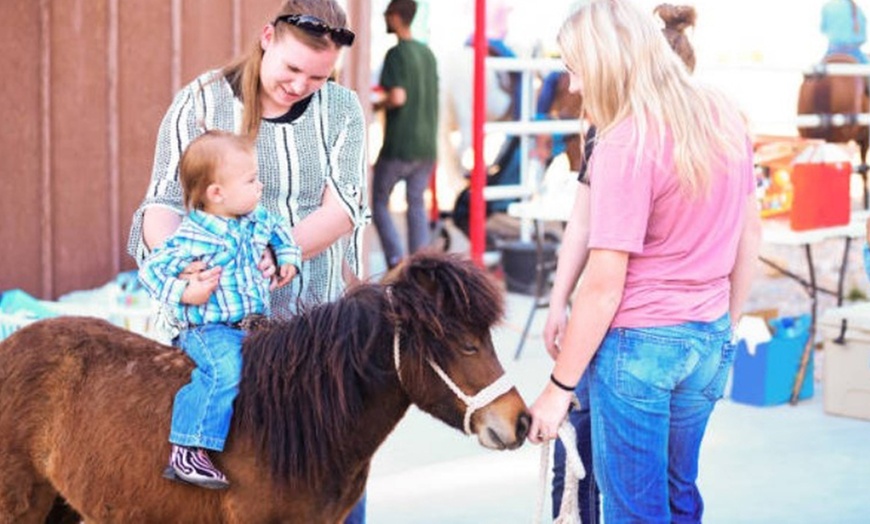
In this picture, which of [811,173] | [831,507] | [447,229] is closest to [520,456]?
[831,507]

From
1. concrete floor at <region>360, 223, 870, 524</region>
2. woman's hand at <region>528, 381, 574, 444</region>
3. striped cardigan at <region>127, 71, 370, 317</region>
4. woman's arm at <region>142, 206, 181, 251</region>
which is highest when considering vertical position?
striped cardigan at <region>127, 71, 370, 317</region>

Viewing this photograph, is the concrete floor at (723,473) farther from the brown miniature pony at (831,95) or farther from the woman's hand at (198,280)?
the brown miniature pony at (831,95)

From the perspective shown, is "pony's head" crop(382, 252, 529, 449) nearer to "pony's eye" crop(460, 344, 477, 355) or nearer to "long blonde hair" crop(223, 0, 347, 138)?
"pony's eye" crop(460, 344, 477, 355)

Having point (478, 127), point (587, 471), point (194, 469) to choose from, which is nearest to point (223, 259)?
point (194, 469)

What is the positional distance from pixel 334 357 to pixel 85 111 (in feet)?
12.1

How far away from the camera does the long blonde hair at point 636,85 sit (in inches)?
117

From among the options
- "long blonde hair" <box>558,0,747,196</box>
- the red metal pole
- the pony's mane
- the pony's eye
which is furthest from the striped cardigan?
the red metal pole

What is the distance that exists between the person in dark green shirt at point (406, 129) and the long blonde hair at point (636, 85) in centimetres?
640

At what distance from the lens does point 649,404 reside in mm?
3121

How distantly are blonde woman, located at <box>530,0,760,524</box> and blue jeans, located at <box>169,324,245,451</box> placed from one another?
2.26ft

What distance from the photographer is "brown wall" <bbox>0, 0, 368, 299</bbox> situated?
20.5 ft

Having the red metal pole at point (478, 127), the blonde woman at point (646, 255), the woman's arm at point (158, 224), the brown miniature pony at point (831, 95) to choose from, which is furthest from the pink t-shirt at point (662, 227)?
the brown miniature pony at point (831, 95)

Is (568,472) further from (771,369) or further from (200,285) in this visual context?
(771,369)

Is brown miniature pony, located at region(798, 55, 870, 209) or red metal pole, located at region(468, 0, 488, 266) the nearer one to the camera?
red metal pole, located at region(468, 0, 488, 266)
